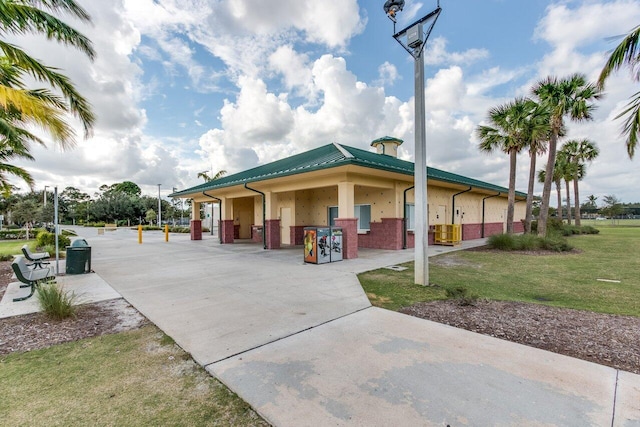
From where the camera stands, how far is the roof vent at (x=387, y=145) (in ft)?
65.1

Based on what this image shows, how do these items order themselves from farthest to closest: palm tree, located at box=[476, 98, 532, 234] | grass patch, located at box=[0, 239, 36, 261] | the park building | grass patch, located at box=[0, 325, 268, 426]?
palm tree, located at box=[476, 98, 532, 234]
grass patch, located at box=[0, 239, 36, 261]
the park building
grass patch, located at box=[0, 325, 268, 426]

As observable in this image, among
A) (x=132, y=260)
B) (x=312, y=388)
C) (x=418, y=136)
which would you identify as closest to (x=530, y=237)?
(x=418, y=136)

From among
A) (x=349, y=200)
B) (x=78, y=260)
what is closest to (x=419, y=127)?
(x=349, y=200)

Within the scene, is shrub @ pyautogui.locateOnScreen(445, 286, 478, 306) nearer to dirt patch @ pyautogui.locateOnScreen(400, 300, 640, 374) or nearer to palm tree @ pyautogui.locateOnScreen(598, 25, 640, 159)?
dirt patch @ pyautogui.locateOnScreen(400, 300, 640, 374)

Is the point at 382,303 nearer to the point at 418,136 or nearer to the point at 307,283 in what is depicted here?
the point at 307,283

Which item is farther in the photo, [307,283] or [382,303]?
[307,283]

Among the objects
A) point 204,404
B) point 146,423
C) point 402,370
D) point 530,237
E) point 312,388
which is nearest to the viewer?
point 146,423

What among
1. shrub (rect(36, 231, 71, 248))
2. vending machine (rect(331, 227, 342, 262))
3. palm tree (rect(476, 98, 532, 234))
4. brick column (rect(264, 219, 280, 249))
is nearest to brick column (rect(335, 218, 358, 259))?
vending machine (rect(331, 227, 342, 262))

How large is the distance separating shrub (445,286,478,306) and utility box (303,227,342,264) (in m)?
4.96

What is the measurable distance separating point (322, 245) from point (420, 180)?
15.1 feet

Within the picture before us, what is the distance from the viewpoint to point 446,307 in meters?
5.30

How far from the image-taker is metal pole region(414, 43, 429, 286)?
685cm

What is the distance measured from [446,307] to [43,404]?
5.48 m

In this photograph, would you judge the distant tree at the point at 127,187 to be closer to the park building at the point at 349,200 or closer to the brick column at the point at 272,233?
the park building at the point at 349,200
